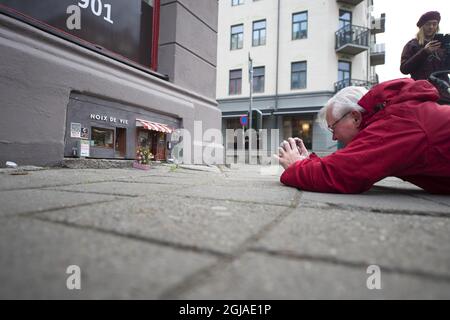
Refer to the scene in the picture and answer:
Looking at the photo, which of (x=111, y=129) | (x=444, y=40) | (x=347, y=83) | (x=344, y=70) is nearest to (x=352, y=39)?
(x=344, y=70)

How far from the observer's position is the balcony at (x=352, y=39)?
15.7 meters

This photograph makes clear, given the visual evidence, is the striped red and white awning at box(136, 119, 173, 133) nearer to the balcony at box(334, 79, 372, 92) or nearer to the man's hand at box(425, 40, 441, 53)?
the man's hand at box(425, 40, 441, 53)

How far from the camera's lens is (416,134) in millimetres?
1503

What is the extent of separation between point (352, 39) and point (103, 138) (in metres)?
16.0

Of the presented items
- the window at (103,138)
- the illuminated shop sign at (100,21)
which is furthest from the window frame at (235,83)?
the window at (103,138)

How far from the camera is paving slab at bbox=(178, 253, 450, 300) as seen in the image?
47cm

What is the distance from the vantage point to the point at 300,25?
16.6 m

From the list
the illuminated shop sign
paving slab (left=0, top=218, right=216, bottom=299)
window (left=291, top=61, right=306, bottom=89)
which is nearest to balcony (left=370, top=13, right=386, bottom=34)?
window (left=291, top=61, right=306, bottom=89)

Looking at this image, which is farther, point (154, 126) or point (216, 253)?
point (154, 126)

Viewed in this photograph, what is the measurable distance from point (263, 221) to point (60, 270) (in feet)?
1.99

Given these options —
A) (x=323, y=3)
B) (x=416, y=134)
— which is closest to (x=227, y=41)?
(x=323, y=3)

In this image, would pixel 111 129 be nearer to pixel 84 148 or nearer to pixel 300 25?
pixel 84 148
